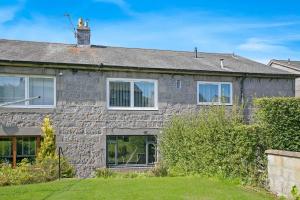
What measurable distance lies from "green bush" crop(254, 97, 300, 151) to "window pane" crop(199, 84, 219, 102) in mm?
9092

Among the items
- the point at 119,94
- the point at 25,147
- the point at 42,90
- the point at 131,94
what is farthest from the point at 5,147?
the point at 131,94

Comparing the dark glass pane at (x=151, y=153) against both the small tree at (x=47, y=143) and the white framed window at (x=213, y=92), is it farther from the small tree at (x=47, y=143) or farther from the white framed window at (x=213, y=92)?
the small tree at (x=47, y=143)

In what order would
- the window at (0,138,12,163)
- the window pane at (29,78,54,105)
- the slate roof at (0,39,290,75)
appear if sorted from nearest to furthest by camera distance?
Answer: the window at (0,138,12,163), the window pane at (29,78,54,105), the slate roof at (0,39,290,75)

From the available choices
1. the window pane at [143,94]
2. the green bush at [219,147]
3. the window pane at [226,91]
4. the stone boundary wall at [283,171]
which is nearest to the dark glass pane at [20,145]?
the window pane at [143,94]

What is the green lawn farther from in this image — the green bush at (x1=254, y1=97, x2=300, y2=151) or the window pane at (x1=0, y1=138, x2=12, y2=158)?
the window pane at (x1=0, y1=138, x2=12, y2=158)

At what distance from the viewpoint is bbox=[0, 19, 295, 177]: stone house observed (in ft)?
61.8

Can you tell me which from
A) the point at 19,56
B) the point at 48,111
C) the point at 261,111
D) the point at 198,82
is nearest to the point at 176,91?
the point at 198,82

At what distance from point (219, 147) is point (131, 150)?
7.44m

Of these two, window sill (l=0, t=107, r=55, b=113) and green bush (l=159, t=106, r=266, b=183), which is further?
window sill (l=0, t=107, r=55, b=113)

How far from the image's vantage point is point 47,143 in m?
18.1

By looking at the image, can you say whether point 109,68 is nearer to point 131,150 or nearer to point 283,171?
point 131,150

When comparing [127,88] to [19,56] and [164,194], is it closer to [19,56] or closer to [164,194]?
[19,56]

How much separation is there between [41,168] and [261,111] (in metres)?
7.83

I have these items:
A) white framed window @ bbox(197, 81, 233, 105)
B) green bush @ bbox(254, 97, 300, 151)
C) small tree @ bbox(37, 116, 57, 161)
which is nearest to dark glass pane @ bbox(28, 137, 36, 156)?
small tree @ bbox(37, 116, 57, 161)
